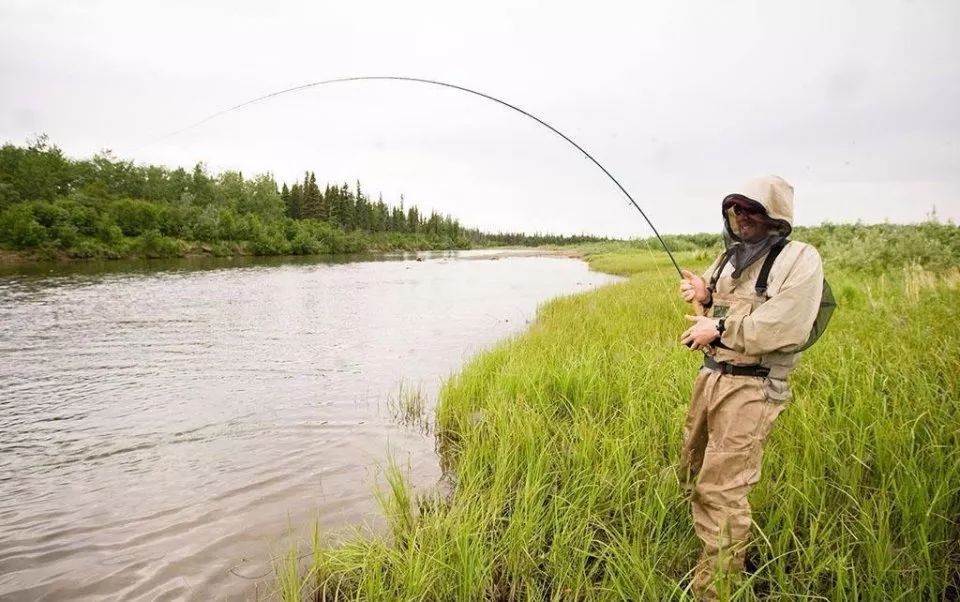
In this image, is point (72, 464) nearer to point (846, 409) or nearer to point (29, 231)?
point (846, 409)

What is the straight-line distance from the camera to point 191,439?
5.72 m

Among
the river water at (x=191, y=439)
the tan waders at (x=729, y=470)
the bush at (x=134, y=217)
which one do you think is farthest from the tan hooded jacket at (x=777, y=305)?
the bush at (x=134, y=217)

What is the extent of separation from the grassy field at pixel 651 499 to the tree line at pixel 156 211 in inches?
1877

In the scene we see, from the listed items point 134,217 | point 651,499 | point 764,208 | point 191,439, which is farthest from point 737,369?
point 134,217

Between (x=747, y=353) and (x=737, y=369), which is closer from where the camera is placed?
(x=747, y=353)

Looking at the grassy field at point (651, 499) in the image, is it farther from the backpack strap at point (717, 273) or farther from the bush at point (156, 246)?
the bush at point (156, 246)

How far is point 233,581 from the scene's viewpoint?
3193 millimetres

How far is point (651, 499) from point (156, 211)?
6184 centimetres

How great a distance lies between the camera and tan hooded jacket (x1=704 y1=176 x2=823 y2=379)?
2.18m

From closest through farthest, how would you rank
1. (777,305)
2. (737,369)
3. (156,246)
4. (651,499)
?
(777,305), (737,369), (651,499), (156,246)

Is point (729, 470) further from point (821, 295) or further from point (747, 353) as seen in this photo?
point (821, 295)

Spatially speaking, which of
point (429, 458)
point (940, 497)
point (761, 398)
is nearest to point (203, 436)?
point (429, 458)

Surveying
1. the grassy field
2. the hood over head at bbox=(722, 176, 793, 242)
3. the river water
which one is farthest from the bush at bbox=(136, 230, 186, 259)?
the hood over head at bbox=(722, 176, 793, 242)

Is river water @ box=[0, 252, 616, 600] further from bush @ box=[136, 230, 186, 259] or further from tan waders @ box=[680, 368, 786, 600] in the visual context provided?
bush @ box=[136, 230, 186, 259]
